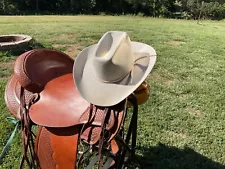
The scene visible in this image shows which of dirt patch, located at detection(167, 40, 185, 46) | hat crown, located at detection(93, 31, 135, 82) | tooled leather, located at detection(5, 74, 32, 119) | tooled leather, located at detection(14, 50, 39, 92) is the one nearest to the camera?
hat crown, located at detection(93, 31, 135, 82)

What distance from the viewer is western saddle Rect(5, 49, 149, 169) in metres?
1.27

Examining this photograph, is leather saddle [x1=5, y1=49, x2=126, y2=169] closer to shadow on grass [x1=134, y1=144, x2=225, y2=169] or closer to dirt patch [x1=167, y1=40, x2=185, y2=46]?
shadow on grass [x1=134, y1=144, x2=225, y2=169]

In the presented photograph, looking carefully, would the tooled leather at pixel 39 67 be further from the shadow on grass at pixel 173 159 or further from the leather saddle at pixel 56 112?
the shadow on grass at pixel 173 159

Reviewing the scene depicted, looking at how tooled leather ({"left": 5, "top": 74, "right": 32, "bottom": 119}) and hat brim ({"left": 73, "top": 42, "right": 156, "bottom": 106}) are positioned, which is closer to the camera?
hat brim ({"left": 73, "top": 42, "right": 156, "bottom": 106})

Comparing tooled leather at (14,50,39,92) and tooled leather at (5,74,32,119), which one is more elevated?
tooled leather at (14,50,39,92)

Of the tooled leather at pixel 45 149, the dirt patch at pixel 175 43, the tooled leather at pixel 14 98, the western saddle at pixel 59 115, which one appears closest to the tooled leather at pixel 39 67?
the western saddle at pixel 59 115

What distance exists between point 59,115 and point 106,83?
29cm

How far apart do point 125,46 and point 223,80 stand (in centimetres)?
271

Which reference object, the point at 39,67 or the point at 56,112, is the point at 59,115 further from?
the point at 39,67

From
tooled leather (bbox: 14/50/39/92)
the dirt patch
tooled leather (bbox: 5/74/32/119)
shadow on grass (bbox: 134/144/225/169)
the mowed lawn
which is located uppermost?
tooled leather (bbox: 14/50/39/92)

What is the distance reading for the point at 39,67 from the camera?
1546 millimetres

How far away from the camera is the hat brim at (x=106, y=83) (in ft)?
3.91

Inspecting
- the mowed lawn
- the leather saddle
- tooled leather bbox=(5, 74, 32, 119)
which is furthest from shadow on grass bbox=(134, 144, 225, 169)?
tooled leather bbox=(5, 74, 32, 119)

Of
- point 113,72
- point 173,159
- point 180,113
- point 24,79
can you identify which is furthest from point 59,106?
point 180,113
